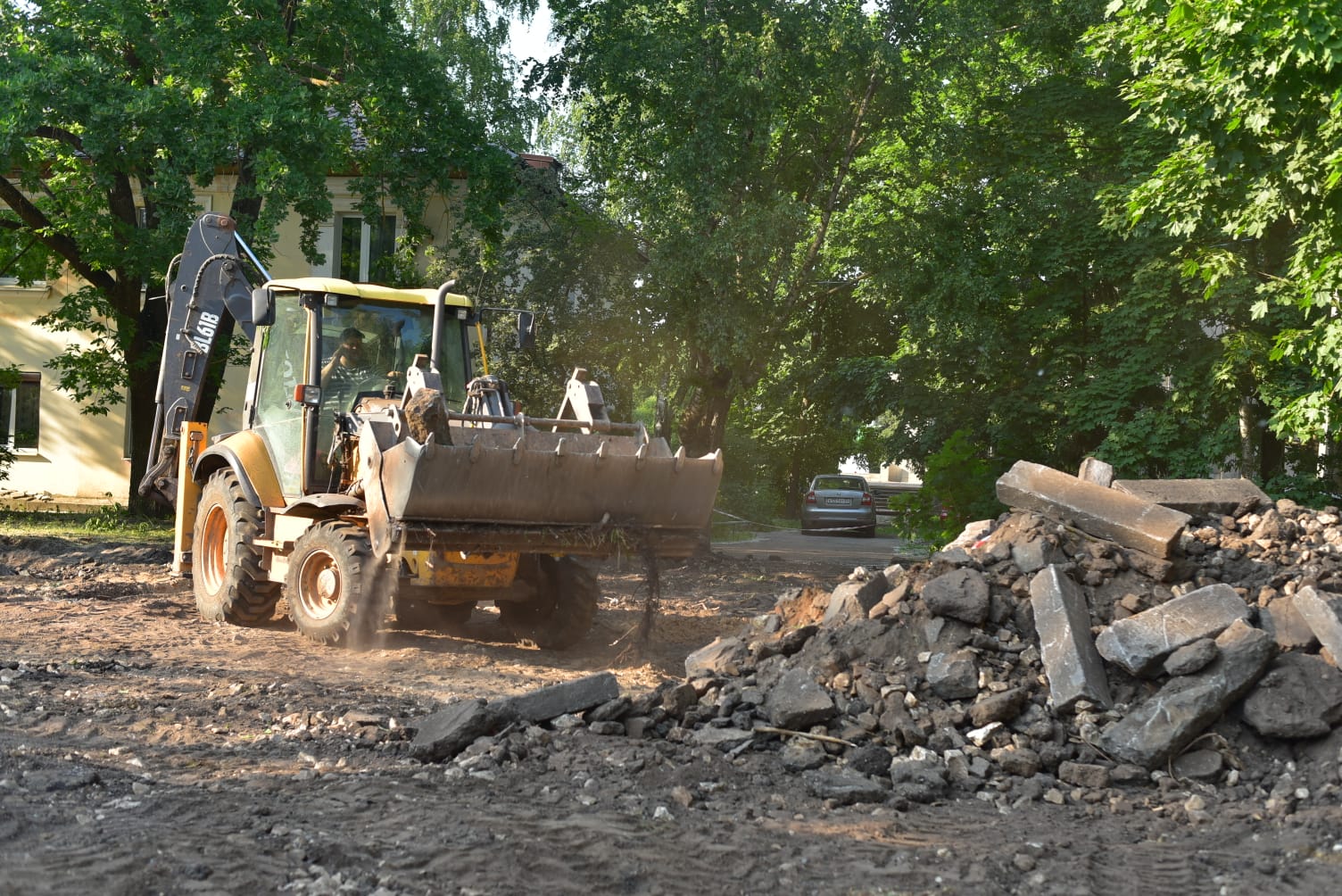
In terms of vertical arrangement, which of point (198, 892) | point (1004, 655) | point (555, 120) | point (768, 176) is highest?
point (555, 120)

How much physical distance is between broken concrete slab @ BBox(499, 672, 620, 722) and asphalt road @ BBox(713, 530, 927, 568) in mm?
10640

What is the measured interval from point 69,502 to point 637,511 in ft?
70.7

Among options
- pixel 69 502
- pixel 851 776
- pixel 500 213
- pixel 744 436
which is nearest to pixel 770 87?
pixel 500 213

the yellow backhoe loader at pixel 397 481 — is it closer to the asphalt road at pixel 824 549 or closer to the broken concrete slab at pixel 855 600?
the broken concrete slab at pixel 855 600

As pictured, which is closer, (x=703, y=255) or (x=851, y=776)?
(x=851, y=776)

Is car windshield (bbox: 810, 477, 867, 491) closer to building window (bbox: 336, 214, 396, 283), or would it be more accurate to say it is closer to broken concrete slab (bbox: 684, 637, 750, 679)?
building window (bbox: 336, 214, 396, 283)

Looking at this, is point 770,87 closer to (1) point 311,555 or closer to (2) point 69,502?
(1) point 311,555

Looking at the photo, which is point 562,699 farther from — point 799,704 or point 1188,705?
point 1188,705

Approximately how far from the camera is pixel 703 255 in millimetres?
17516

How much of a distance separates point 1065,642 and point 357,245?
21.2 m

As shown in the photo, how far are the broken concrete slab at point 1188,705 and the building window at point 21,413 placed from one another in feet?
85.7

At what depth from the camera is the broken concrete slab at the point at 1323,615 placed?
6965mm

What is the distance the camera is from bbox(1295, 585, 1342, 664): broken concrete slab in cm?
696

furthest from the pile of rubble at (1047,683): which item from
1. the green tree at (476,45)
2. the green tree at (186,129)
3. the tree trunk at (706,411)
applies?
the green tree at (476,45)
